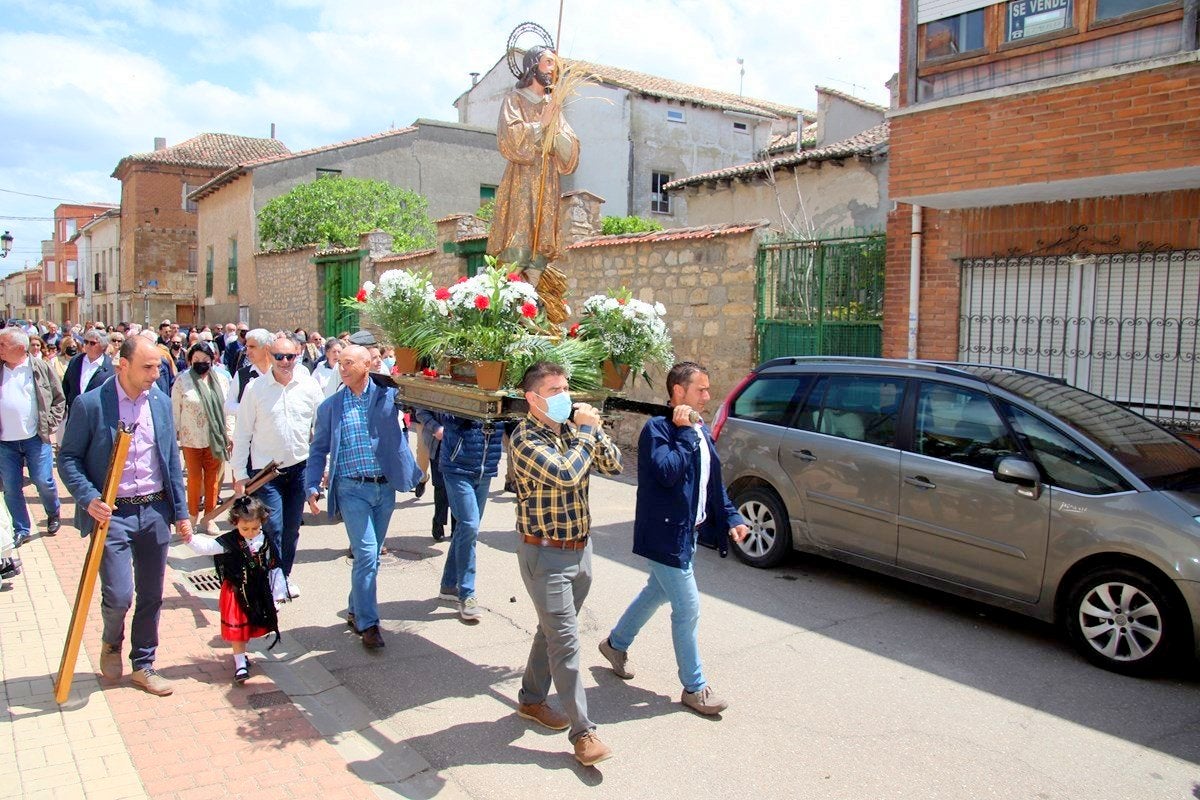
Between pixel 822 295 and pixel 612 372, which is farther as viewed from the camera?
pixel 822 295

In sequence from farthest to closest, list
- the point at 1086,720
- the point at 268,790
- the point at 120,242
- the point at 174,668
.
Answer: the point at 120,242 < the point at 174,668 < the point at 1086,720 < the point at 268,790

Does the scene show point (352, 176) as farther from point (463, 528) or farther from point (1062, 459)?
point (1062, 459)

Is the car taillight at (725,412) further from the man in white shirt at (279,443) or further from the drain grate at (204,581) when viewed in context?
the drain grate at (204,581)

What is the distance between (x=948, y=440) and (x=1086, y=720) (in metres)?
2.03

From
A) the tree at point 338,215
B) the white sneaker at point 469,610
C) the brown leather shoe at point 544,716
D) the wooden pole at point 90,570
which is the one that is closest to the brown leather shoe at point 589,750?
the brown leather shoe at point 544,716

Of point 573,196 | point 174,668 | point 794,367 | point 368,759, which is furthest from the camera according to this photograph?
point 573,196

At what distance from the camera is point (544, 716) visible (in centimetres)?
432

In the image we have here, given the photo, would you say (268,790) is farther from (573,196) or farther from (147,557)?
(573,196)

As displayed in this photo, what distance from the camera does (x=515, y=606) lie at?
6168mm

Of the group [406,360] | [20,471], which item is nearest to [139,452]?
[406,360]

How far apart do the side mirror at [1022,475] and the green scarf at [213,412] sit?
6.37m

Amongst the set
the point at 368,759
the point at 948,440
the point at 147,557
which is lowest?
the point at 368,759

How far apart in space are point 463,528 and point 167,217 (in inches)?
1662

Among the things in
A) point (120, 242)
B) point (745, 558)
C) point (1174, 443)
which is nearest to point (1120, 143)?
point (1174, 443)
